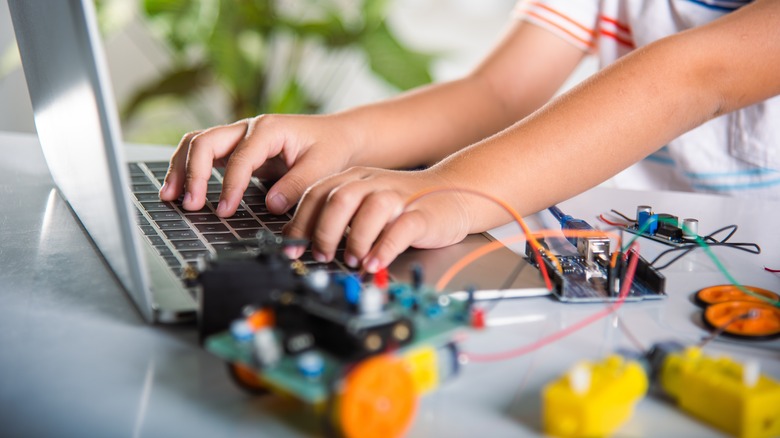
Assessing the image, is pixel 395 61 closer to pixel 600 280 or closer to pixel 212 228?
pixel 212 228

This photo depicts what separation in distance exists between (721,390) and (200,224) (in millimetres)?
464

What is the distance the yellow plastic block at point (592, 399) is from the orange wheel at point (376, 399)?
0.07m

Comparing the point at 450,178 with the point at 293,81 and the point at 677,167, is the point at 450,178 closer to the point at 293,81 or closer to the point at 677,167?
the point at 677,167

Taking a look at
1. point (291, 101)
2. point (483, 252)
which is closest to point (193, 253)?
point (483, 252)

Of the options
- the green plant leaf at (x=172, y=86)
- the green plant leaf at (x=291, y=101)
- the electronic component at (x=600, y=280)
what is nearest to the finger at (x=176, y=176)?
the electronic component at (x=600, y=280)

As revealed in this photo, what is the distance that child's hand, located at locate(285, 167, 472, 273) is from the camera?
56 cm

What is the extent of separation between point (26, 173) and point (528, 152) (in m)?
0.61

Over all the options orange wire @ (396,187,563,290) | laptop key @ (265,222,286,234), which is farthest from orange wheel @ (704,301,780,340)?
laptop key @ (265,222,286,234)

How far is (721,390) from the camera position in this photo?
375mm

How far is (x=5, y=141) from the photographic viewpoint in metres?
1.13

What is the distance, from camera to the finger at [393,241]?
0.56 meters

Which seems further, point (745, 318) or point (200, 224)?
point (200, 224)

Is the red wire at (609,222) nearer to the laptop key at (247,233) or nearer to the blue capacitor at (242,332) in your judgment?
the laptop key at (247,233)

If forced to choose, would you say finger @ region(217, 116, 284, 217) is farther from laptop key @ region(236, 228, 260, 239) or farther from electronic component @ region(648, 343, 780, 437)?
electronic component @ region(648, 343, 780, 437)
